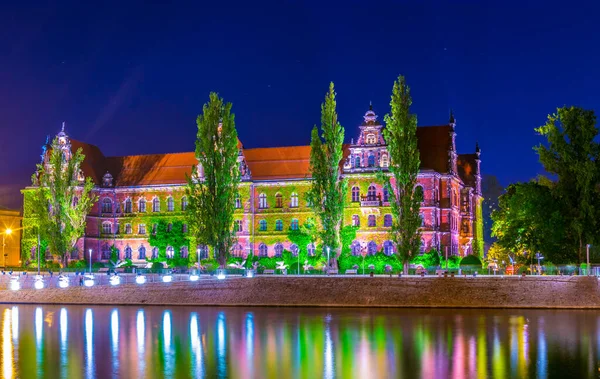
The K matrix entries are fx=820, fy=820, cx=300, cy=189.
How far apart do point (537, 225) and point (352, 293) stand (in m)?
17.1

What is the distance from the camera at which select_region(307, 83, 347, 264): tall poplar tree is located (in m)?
70.8

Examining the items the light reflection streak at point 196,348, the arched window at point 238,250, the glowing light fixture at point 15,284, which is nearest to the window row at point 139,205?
the arched window at point 238,250

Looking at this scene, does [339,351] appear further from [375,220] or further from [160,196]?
[160,196]

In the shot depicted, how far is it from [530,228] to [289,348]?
34436mm

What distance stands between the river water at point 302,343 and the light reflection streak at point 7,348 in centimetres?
6

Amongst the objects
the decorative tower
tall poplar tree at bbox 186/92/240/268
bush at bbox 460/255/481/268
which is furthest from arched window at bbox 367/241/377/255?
tall poplar tree at bbox 186/92/240/268

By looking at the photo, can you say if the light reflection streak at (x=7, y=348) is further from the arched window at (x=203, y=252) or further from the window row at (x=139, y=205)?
the window row at (x=139, y=205)

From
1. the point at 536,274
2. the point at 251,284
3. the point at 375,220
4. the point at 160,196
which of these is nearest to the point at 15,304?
the point at 251,284

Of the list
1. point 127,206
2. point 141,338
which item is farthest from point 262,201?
point 141,338

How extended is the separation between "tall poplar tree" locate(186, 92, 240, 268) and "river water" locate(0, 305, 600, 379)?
40.8 feet

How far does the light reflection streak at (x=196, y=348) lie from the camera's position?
34.5 metres

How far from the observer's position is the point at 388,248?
8162cm

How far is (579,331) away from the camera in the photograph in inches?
1794

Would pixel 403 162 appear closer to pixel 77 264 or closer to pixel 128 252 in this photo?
pixel 77 264
